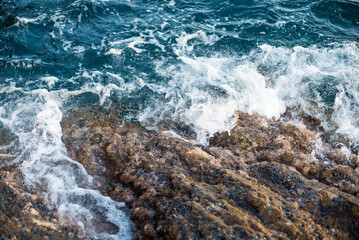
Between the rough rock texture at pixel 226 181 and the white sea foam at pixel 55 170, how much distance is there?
23cm

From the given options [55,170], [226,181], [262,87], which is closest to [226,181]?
[226,181]

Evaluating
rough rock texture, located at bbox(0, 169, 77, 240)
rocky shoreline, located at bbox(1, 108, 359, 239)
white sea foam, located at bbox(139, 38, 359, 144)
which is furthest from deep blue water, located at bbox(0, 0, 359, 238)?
rocky shoreline, located at bbox(1, 108, 359, 239)

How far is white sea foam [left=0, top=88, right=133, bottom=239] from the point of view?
4.04m

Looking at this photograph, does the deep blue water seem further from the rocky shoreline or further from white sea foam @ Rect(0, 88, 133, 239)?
the rocky shoreline

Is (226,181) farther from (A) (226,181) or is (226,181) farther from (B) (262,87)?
(B) (262,87)

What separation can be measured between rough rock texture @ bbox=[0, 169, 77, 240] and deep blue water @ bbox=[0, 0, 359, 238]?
18.9 inches

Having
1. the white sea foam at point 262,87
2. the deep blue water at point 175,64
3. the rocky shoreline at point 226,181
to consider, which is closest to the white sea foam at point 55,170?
the deep blue water at point 175,64

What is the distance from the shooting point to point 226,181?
165 inches

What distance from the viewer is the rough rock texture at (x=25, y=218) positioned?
3.03 meters

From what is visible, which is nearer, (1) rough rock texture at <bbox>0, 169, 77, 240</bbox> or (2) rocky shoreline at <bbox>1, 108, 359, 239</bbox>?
(1) rough rock texture at <bbox>0, 169, 77, 240</bbox>

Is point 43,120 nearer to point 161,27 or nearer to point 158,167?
point 158,167

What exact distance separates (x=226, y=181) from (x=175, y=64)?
6.28 metres

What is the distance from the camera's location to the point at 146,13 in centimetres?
1241

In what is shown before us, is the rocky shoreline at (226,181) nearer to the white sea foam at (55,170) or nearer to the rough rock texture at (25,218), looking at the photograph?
the rough rock texture at (25,218)
